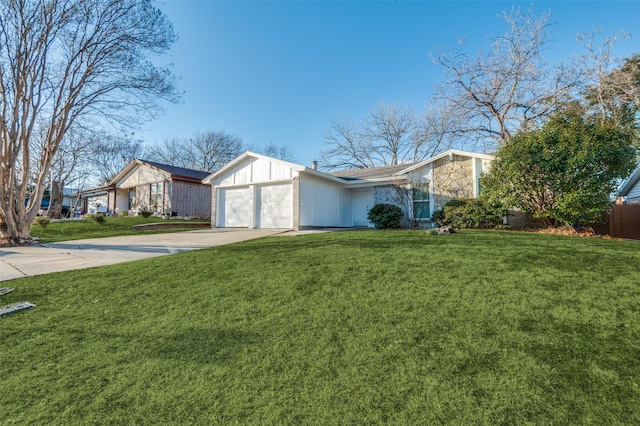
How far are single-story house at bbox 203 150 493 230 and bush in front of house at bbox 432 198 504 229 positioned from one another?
1.02 metres

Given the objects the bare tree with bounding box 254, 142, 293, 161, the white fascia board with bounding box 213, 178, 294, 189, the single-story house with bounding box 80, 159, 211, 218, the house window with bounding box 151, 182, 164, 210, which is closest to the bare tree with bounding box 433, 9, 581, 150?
the white fascia board with bounding box 213, 178, 294, 189

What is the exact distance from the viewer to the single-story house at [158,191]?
18.9 meters

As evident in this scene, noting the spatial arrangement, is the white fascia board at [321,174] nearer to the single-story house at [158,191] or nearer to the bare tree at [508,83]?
the bare tree at [508,83]

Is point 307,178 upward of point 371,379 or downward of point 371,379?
upward

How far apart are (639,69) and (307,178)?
1693 centimetres

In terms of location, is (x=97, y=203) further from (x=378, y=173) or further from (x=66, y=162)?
(x=378, y=173)

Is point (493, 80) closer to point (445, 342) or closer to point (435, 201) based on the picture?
point (435, 201)

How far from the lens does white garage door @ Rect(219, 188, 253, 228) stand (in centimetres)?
1351

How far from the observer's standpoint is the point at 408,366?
2.10 metres

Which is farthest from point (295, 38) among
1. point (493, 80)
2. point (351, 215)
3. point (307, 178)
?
point (493, 80)

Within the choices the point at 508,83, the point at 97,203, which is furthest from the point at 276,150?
the point at 508,83

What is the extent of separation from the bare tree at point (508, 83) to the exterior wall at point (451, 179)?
16.9ft

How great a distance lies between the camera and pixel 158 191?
19.7 metres

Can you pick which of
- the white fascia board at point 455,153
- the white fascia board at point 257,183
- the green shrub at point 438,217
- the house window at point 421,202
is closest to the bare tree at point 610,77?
the white fascia board at point 455,153
